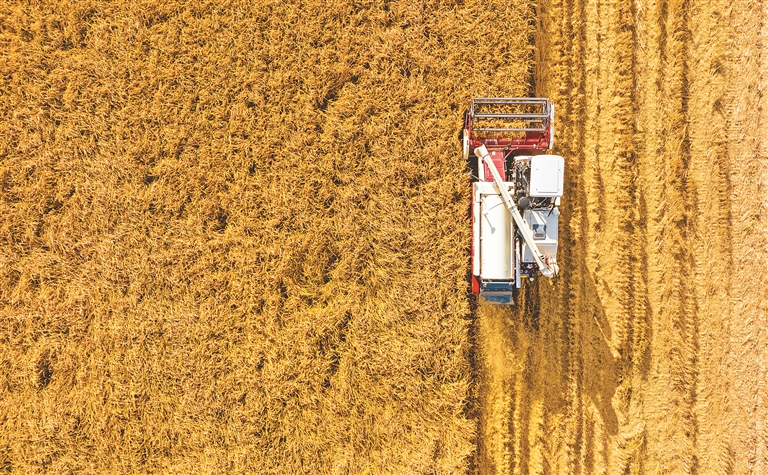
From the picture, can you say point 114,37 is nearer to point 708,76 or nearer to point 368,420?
point 368,420

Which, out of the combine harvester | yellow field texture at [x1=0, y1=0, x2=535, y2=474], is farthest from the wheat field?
the combine harvester

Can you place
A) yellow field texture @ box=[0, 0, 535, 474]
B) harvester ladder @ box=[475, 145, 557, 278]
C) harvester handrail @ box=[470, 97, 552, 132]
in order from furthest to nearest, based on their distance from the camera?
yellow field texture @ box=[0, 0, 535, 474] → harvester handrail @ box=[470, 97, 552, 132] → harvester ladder @ box=[475, 145, 557, 278]

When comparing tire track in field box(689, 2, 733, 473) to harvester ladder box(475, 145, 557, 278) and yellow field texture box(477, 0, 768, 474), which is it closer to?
yellow field texture box(477, 0, 768, 474)

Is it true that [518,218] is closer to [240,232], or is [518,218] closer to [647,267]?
[647,267]

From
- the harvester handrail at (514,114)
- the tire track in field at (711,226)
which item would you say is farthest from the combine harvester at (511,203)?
the tire track in field at (711,226)

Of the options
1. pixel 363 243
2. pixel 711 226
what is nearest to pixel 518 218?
pixel 363 243
